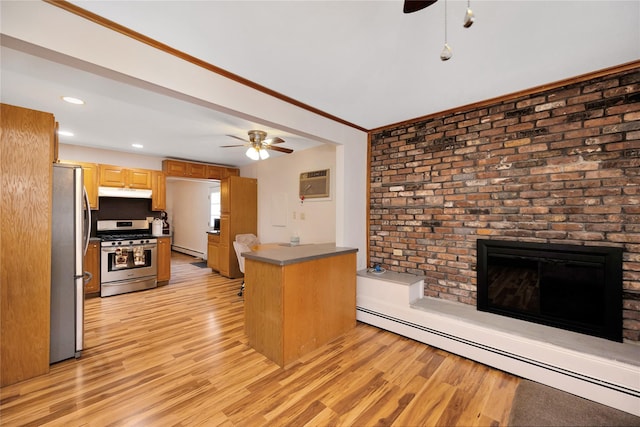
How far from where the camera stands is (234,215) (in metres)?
5.31

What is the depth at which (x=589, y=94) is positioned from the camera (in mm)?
2207

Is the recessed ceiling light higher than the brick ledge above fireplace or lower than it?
higher

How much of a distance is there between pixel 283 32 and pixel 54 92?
248 centimetres

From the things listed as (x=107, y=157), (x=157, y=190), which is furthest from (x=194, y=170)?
(x=107, y=157)

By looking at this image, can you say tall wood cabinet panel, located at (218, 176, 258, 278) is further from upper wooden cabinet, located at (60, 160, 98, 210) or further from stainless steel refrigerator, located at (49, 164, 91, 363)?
stainless steel refrigerator, located at (49, 164, 91, 363)

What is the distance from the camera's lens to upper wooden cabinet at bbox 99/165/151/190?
4.44 meters

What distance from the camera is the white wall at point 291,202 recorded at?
4164mm

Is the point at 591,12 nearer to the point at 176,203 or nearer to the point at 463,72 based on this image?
the point at 463,72

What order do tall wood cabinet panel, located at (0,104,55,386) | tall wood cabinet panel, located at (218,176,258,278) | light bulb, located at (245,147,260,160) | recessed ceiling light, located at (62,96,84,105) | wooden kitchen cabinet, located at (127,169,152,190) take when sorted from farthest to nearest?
tall wood cabinet panel, located at (218,176,258,278), wooden kitchen cabinet, located at (127,169,152,190), light bulb, located at (245,147,260,160), recessed ceiling light, located at (62,96,84,105), tall wood cabinet panel, located at (0,104,55,386)

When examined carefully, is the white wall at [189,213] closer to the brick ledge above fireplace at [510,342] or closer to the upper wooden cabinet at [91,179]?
the upper wooden cabinet at [91,179]

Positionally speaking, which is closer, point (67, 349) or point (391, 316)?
point (67, 349)

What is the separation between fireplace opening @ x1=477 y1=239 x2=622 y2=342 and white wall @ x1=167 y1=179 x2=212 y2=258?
6.72 m

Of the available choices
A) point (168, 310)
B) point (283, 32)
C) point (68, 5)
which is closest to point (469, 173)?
point (283, 32)

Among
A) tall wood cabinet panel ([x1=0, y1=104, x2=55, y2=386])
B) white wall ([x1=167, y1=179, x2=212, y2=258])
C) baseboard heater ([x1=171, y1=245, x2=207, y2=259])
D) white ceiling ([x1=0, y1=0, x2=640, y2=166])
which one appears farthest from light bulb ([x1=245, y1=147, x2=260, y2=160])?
baseboard heater ([x1=171, y1=245, x2=207, y2=259])
